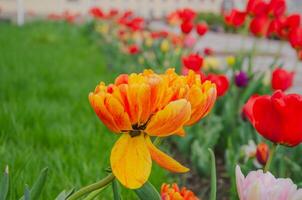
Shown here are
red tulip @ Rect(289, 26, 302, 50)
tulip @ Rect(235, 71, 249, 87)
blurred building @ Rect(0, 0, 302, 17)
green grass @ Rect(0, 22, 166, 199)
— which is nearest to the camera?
green grass @ Rect(0, 22, 166, 199)

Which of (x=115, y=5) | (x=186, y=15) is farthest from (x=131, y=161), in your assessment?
(x=115, y=5)

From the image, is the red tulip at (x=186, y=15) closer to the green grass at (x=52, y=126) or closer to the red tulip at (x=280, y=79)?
the green grass at (x=52, y=126)

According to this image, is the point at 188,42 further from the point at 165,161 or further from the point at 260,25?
the point at 165,161

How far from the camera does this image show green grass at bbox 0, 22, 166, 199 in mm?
1780

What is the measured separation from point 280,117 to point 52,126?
6.30 feet

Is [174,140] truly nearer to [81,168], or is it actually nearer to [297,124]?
[81,168]

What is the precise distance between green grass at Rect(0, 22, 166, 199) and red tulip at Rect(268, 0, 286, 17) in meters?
0.80

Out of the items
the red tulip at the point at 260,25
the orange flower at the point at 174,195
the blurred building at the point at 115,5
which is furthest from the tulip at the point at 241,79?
the blurred building at the point at 115,5

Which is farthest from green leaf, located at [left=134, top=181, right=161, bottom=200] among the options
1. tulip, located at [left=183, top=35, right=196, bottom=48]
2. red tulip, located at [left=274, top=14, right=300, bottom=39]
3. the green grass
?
tulip, located at [left=183, top=35, right=196, bottom=48]

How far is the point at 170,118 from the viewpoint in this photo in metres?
0.78

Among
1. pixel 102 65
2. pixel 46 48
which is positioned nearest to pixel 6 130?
pixel 102 65

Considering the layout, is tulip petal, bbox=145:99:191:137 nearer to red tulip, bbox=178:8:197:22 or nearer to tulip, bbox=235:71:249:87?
tulip, bbox=235:71:249:87

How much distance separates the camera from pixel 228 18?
2709 mm

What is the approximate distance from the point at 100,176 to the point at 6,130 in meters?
0.71
